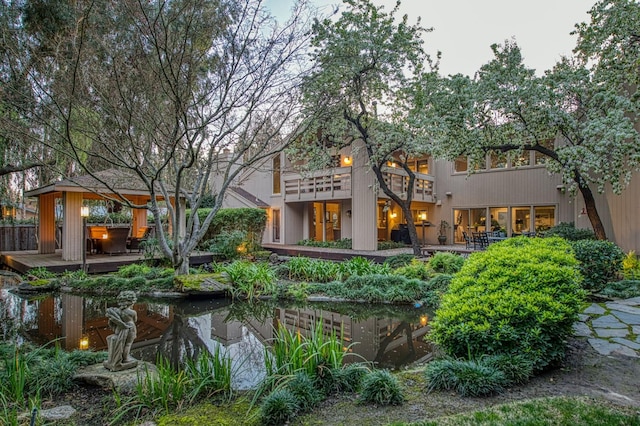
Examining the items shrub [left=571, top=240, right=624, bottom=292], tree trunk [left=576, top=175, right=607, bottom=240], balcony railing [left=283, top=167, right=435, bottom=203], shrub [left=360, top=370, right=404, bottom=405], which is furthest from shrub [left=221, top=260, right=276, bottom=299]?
tree trunk [left=576, top=175, right=607, bottom=240]

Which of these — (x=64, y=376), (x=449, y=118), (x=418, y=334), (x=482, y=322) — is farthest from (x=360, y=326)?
(x=449, y=118)

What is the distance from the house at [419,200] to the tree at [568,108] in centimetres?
146

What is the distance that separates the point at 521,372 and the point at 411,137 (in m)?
10.2

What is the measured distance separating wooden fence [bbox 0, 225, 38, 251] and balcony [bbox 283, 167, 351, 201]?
1166 cm

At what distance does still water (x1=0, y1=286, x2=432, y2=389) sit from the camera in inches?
194

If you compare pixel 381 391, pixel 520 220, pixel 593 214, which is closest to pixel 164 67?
pixel 381 391

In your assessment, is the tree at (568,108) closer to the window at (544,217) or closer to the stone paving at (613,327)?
the window at (544,217)

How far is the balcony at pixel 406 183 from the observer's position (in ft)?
48.9

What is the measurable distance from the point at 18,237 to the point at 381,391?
19.3 meters

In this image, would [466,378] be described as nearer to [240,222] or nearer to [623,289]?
[623,289]

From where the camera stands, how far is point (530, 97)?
9852mm

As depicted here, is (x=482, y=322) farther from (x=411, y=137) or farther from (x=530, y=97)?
(x=411, y=137)

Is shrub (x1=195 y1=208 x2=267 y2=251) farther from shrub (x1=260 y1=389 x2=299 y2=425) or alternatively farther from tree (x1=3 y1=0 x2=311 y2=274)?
shrub (x1=260 y1=389 x2=299 y2=425)

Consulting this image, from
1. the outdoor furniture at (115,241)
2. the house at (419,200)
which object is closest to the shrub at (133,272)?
the outdoor furniture at (115,241)
